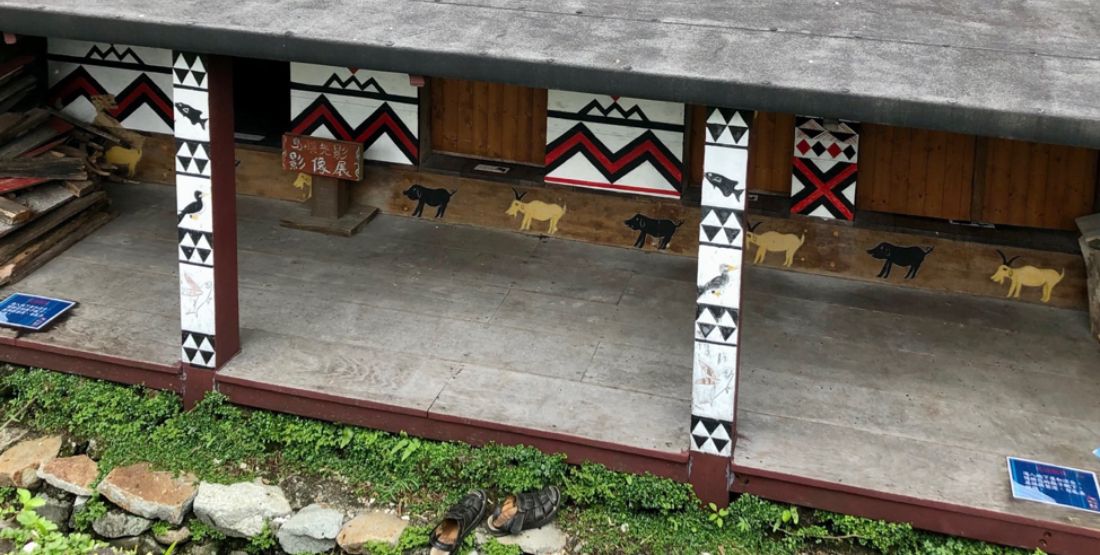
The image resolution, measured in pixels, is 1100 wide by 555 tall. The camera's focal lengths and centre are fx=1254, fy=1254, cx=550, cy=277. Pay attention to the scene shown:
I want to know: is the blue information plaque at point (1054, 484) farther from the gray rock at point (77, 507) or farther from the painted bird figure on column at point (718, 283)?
the gray rock at point (77, 507)

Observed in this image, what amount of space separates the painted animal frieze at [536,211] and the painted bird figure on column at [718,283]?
144 inches

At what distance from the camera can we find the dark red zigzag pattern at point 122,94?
38.7 feet

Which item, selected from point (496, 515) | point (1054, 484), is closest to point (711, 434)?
point (496, 515)

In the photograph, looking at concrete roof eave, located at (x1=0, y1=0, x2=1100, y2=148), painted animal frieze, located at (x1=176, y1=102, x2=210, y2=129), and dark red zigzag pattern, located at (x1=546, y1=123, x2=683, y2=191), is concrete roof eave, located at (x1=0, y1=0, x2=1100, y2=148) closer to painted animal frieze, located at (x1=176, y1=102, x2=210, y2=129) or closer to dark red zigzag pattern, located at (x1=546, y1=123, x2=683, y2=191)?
painted animal frieze, located at (x1=176, y1=102, x2=210, y2=129)

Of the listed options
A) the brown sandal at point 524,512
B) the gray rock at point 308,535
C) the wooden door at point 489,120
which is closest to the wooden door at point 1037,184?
the wooden door at point 489,120

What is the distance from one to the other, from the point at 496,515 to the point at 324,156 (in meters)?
4.54

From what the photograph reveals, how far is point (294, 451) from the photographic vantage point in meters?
8.50

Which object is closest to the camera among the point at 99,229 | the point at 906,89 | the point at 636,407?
the point at 906,89

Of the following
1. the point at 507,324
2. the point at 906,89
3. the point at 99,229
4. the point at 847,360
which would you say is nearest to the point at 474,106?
the point at 507,324

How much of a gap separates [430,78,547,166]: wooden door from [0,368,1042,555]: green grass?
364 cm

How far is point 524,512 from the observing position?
7.83 metres

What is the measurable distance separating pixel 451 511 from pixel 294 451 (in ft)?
4.43

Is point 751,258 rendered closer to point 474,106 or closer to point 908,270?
point 908,270

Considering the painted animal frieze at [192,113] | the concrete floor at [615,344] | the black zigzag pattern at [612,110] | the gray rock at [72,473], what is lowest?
the gray rock at [72,473]
